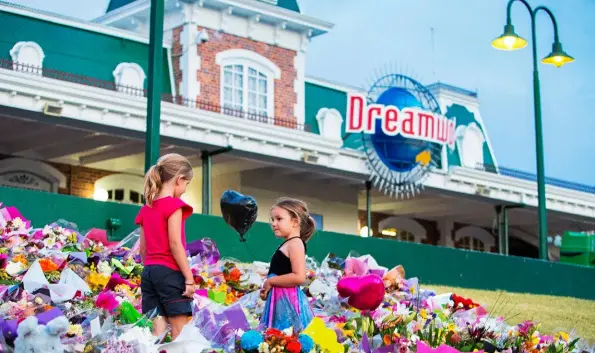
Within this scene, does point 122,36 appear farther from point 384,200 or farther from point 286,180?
point 384,200

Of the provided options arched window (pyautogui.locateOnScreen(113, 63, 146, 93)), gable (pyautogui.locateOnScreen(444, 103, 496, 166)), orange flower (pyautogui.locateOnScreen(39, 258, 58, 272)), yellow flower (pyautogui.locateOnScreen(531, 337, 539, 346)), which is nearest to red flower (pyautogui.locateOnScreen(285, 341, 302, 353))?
yellow flower (pyautogui.locateOnScreen(531, 337, 539, 346))

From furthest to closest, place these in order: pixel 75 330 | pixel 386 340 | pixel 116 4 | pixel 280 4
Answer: pixel 280 4, pixel 116 4, pixel 386 340, pixel 75 330

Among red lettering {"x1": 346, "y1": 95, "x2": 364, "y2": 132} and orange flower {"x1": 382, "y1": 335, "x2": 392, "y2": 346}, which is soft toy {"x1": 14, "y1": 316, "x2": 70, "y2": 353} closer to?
orange flower {"x1": 382, "y1": 335, "x2": 392, "y2": 346}

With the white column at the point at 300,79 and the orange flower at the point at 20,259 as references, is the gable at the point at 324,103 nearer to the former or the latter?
the white column at the point at 300,79

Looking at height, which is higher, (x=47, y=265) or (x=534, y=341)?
(x=47, y=265)

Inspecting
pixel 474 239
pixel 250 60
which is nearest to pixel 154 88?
pixel 250 60

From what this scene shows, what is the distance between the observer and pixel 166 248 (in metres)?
6.68

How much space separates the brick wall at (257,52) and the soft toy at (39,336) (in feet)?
61.6

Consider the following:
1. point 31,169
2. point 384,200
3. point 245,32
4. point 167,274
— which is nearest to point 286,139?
point 245,32

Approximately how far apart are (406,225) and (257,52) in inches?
425

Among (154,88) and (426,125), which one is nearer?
(154,88)

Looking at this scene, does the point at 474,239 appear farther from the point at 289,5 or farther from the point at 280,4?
the point at 280,4

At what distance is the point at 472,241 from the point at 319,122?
469 inches

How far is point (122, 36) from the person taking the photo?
2400cm
